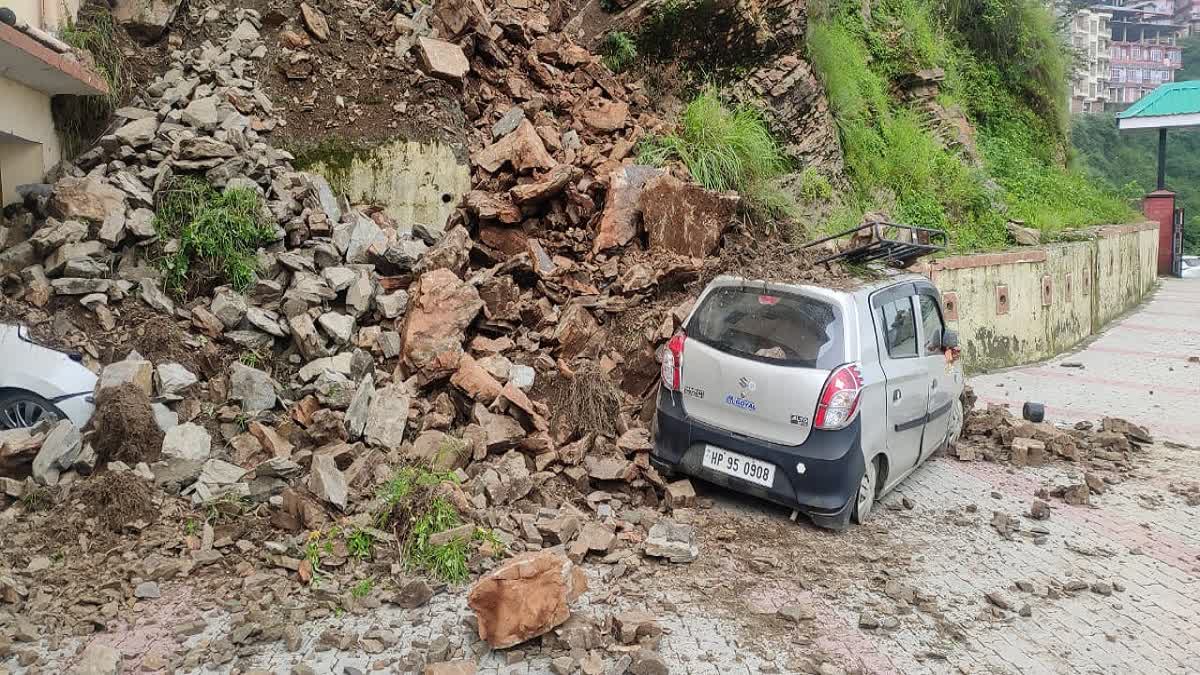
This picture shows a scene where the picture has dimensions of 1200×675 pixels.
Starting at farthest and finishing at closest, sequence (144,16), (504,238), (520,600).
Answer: (144,16) → (504,238) → (520,600)

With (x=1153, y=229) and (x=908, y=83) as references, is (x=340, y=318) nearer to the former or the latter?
(x=908, y=83)

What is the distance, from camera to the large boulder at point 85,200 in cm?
651

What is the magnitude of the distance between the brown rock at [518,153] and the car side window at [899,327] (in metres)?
3.62

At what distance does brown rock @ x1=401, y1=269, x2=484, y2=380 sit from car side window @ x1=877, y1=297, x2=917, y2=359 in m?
3.07

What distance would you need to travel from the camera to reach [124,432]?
17.0 feet

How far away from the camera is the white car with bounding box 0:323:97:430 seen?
5.39 metres

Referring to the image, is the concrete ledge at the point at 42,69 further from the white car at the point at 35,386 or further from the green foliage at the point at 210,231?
the white car at the point at 35,386

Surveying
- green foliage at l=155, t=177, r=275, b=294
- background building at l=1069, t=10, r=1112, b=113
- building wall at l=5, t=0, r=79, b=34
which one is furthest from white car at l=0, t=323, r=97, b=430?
background building at l=1069, t=10, r=1112, b=113

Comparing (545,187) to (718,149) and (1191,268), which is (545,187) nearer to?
(718,149)

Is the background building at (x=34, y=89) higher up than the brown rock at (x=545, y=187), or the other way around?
the background building at (x=34, y=89)

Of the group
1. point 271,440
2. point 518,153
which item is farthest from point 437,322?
point 518,153

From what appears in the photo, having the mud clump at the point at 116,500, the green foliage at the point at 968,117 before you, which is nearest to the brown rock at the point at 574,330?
the mud clump at the point at 116,500

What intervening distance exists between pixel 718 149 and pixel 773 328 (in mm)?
4003

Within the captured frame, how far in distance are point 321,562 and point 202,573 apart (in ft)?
2.13
